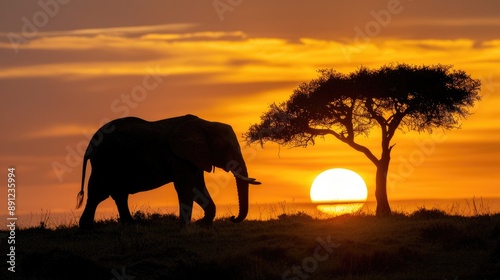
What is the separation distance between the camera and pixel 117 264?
30.2 m

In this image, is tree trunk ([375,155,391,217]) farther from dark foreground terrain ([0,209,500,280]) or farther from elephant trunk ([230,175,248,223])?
elephant trunk ([230,175,248,223])

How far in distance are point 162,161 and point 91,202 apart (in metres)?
3.37

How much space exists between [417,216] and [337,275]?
13202 millimetres

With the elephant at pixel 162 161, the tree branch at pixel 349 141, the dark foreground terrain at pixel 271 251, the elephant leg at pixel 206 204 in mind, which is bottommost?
the dark foreground terrain at pixel 271 251

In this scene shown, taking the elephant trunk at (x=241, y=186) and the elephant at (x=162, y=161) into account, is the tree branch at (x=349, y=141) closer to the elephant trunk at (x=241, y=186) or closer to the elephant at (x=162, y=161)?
the elephant at (x=162, y=161)

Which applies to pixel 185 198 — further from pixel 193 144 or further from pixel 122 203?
pixel 122 203

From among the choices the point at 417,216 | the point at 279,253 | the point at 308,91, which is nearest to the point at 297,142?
the point at 308,91

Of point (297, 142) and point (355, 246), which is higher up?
point (297, 142)

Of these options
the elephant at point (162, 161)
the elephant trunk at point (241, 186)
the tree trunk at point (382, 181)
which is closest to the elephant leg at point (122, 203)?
the elephant at point (162, 161)

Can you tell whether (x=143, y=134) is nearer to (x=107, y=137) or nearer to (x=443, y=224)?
(x=107, y=137)

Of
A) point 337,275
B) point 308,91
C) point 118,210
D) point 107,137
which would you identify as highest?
point 308,91

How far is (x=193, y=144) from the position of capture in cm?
3766

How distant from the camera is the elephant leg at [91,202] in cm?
3897

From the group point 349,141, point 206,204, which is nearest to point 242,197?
point 206,204
